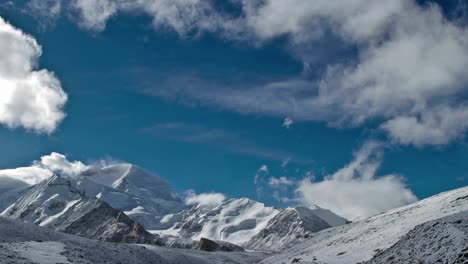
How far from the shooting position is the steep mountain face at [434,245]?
104 ft

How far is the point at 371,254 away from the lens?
1844 inches

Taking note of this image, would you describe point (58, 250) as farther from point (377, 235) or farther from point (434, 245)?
point (434, 245)

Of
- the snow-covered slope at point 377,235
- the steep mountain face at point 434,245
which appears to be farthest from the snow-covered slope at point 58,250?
the steep mountain face at point 434,245

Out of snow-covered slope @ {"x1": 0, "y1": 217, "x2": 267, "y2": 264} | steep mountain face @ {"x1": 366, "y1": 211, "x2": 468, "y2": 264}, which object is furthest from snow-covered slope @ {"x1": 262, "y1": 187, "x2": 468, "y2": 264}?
snow-covered slope @ {"x1": 0, "y1": 217, "x2": 267, "y2": 264}

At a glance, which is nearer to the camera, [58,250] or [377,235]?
[58,250]

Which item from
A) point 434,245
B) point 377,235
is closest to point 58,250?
point 377,235

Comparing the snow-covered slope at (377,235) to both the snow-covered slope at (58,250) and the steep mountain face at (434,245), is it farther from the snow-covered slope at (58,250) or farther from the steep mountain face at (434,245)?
the snow-covered slope at (58,250)

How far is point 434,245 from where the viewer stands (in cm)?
3512

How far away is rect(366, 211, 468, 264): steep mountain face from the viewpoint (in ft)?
104

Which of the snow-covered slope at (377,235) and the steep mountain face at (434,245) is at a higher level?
the snow-covered slope at (377,235)

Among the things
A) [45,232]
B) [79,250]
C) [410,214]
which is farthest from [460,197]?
[45,232]

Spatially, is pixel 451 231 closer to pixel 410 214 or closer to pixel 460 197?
pixel 460 197

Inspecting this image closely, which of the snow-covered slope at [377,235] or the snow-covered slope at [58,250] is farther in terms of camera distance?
the snow-covered slope at [377,235]

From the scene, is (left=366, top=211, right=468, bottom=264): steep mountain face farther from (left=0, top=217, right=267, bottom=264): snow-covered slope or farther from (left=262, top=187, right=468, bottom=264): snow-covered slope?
(left=0, top=217, right=267, bottom=264): snow-covered slope
